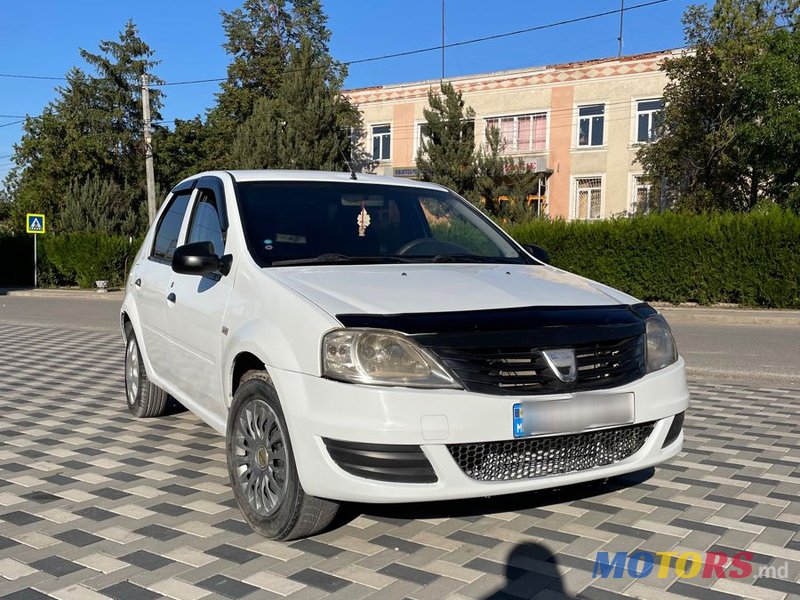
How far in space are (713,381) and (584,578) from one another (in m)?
5.92

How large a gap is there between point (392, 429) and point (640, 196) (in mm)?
32498

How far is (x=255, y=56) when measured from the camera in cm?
4841

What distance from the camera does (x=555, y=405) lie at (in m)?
3.25

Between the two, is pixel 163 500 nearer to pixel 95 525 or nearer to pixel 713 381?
pixel 95 525

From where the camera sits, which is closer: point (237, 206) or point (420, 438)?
point (420, 438)

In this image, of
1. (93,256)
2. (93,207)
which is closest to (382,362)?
(93,256)

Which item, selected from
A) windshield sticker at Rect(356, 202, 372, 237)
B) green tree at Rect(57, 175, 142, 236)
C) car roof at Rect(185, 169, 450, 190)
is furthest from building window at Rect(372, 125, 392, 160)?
windshield sticker at Rect(356, 202, 372, 237)

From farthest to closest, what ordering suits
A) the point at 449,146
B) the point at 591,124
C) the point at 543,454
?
the point at 591,124
the point at 449,146
the point at 543,454

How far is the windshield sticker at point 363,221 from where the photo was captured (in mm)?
4574

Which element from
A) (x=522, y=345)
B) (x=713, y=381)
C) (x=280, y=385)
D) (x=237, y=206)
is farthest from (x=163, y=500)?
(x=713, y=381)

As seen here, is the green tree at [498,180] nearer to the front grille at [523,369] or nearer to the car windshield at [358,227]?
the car windshield at [358,227]

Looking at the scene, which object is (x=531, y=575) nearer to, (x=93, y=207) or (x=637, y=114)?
(x=637, y=114)

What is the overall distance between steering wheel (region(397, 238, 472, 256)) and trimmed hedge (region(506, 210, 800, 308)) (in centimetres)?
1636

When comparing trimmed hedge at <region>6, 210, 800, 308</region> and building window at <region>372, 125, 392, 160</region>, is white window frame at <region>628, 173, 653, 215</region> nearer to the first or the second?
building window at <region>372, 125, 392, 160</region>
